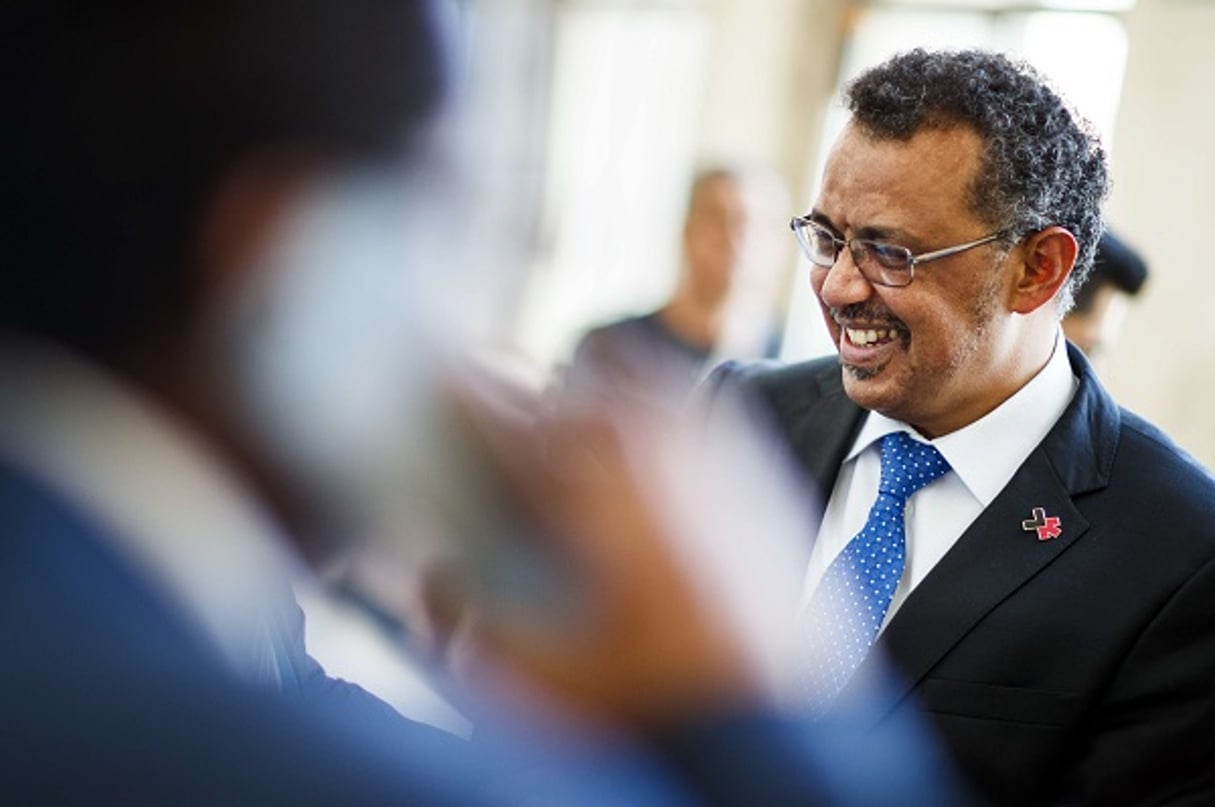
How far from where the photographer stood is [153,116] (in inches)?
15.1

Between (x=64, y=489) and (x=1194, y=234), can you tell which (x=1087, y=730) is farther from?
(x=1194, y=234)

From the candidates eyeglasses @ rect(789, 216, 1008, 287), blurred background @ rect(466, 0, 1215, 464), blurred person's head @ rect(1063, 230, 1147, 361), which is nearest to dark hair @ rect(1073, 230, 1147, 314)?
blurred person's head @ rect(1063, 230, 1147, 361)

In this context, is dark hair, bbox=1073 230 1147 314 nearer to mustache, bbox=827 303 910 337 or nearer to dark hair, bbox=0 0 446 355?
mustache, bbox=827 303 910 337

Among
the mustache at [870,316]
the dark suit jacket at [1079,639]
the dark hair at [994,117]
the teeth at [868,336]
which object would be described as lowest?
the dark suit jacket at [1079,639]

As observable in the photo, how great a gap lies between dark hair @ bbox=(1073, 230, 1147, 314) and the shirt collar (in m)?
0.81

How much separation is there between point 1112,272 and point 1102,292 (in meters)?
0.04

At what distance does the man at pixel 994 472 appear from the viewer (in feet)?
4.87

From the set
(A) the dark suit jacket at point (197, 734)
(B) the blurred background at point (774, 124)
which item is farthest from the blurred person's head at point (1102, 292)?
(A) the dark suit jacket at point (197, 734)

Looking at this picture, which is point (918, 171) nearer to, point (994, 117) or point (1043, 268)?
point (994, 117)

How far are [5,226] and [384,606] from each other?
0.60 feet

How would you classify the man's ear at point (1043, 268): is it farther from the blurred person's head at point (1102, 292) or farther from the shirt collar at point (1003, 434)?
the blurred person's head at point (1102, 292)

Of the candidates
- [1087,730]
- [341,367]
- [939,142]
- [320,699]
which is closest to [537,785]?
[320,699]

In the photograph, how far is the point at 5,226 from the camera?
0.37 meters

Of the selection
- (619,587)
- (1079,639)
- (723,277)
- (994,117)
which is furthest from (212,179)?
(723,277)
